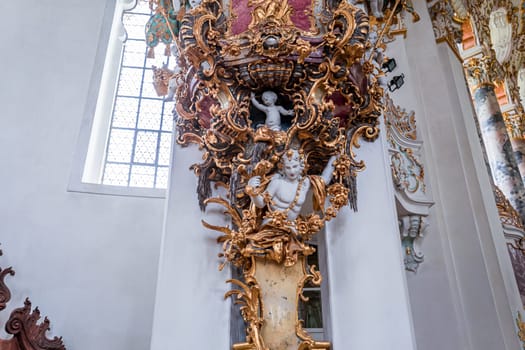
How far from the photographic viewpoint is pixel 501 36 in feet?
29.9

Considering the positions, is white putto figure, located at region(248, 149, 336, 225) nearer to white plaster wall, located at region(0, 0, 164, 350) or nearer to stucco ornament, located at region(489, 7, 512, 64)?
white plaster wall, located at region(0, 0, 164, 350)

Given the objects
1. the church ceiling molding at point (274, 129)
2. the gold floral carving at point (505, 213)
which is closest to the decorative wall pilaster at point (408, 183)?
the gold floral carving at point (505, 213)

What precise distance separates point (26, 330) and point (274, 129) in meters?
3.09

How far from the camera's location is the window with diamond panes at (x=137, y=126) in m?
5.64

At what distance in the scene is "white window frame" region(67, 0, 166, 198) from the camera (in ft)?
16.7

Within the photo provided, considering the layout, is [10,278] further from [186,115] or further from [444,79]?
[444,79]

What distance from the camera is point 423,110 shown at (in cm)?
565

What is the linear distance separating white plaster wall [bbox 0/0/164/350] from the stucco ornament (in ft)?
25.7

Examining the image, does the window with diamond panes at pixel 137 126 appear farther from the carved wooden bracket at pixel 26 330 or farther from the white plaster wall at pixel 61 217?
the carved wooden bracket at pixel 26 330

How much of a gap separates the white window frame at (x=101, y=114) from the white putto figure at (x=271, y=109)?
8.77 feet

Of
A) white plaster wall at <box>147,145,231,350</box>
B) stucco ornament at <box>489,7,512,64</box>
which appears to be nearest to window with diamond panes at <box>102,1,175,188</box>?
white plaster wall at <box>147,145,231,350</box>

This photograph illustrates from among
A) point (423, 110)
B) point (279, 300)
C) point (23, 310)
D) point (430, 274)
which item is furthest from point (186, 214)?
point (423, 110)

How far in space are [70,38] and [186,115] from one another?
3.57m

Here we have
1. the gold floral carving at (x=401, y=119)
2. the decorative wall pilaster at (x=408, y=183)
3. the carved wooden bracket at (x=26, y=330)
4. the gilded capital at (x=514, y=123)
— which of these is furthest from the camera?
the gilded capital at (x=514, y=123)
